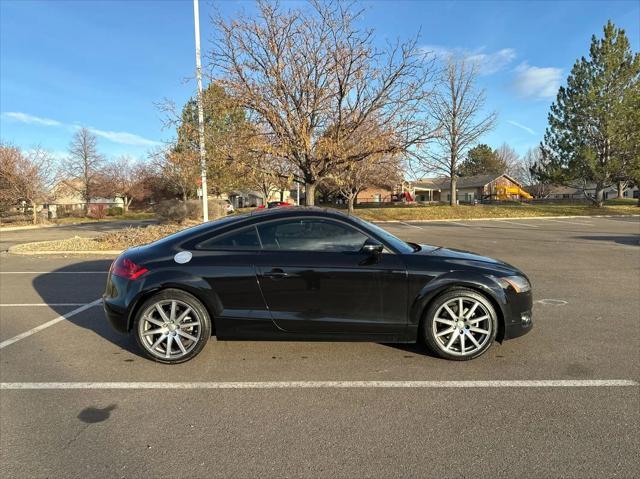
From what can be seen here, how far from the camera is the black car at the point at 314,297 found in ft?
13.6

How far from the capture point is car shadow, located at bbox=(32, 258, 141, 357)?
5098 mm

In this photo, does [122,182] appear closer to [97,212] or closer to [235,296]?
[97,212]

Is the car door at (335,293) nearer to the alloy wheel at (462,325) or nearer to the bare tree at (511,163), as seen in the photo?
the alloy wheel at (462,325)

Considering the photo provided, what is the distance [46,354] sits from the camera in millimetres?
4551

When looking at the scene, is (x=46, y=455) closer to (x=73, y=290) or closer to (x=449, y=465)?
(x=449, y=465)

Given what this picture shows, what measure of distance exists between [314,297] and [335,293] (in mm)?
203

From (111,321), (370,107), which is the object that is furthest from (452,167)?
(111,321)

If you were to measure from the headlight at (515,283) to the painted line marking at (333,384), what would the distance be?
0.89 metres

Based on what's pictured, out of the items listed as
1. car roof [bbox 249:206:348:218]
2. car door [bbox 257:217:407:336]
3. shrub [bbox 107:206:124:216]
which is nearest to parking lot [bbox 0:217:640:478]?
car door [bbox 257:217:407:336]

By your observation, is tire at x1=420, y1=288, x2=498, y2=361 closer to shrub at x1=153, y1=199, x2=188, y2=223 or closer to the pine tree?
shrub at x1=153, y1=199, x2=188, y2=223

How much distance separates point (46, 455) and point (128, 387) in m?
0.99

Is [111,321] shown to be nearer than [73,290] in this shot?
Yes

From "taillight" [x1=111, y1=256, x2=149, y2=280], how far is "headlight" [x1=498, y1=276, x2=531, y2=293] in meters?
3.46

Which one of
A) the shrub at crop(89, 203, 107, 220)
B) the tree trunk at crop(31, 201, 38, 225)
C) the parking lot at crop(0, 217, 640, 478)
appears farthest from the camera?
the shrub at crop(89, 203, 107, 220)
